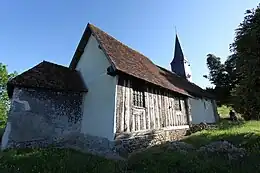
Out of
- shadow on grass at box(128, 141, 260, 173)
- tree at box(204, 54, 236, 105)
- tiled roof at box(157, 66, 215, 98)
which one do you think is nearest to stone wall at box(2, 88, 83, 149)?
shadow on grass at box(128, 141, 260, 173)

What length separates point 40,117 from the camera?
8.10 m

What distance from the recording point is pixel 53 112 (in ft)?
28.1

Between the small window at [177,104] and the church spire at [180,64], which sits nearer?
the small window at [177,104]

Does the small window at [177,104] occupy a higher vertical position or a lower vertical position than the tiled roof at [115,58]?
lower

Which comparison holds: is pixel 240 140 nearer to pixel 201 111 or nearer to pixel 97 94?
pixel 97 94

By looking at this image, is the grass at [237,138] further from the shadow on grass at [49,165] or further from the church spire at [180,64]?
the church spire at [180,64]

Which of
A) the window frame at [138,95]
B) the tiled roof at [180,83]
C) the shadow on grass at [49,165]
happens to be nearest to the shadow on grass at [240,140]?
the window frame at [138,95]

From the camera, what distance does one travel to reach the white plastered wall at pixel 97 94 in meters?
8.29

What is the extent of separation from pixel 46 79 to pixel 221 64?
87.1ft

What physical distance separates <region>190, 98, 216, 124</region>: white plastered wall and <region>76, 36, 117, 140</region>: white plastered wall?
10.5 meters

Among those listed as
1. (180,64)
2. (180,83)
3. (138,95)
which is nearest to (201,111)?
(180,83)

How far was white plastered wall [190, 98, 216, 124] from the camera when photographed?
1689 cm

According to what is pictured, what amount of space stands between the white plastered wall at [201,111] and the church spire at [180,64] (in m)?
4.92

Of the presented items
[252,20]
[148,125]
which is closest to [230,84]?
[252,20]
